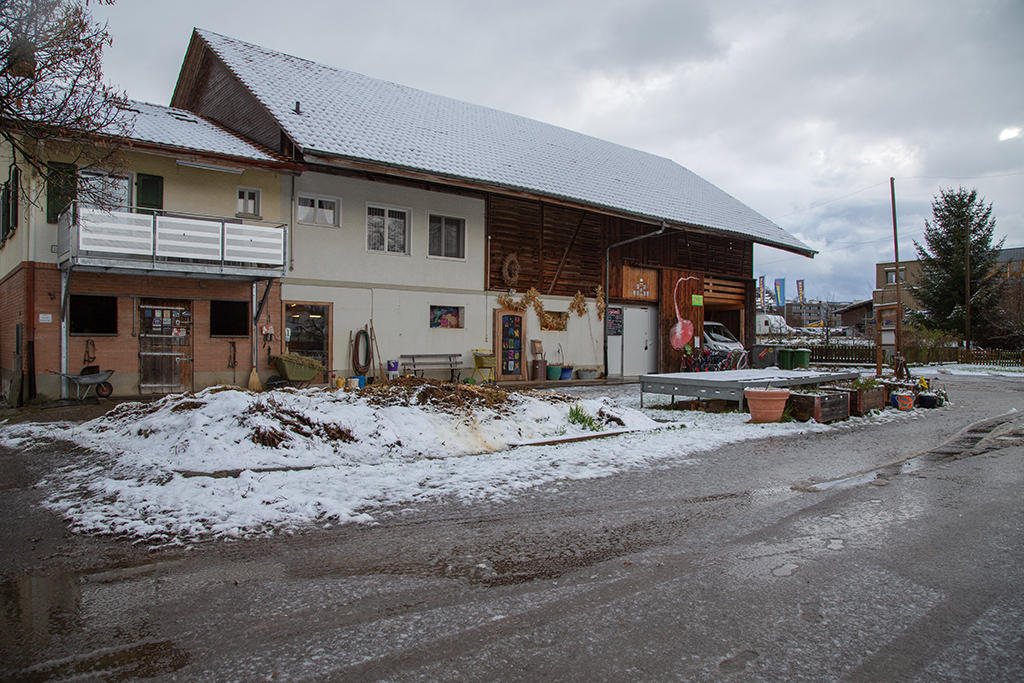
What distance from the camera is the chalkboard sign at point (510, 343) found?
819 inches

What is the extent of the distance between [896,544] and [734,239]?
2515 cm

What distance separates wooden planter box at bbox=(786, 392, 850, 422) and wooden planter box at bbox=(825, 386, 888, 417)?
0.55 m

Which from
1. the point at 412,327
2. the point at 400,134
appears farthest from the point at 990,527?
the point at 400,134

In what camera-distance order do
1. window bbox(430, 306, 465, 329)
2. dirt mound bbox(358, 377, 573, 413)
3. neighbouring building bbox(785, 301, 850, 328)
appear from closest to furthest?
dirt mound bbox(358, 377, 573, 413) → window bbox(430, 306, 465, 329) → neighbouring building bbox(785, 301, 850, 328)

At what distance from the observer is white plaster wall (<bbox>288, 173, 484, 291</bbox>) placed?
677 inches

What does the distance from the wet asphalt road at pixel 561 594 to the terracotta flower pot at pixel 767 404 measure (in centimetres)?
531

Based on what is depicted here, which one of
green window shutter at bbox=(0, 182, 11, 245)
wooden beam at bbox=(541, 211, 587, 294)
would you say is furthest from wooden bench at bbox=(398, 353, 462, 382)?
green window shutter at bbox=(0, 182, 11, 245)

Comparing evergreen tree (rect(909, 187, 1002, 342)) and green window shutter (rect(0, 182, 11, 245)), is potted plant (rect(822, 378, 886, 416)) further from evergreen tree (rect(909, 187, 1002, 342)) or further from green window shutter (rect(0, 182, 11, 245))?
evergreen tree (rect(909, 187, 1002, 342))

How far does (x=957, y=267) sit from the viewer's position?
40406mm

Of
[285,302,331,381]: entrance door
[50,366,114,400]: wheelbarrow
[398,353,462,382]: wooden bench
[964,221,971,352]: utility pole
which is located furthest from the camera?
[964,221,971,352]: utility pole

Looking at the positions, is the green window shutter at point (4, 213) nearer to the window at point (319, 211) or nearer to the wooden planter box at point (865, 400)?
the window at point (319, 211)

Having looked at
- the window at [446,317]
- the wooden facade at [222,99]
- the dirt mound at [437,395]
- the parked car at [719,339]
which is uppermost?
the wooden facade at [222,99]

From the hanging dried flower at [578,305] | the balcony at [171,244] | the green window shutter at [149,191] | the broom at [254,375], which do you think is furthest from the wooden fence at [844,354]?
the green window shutter at [149,191]

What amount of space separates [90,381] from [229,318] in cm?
337
